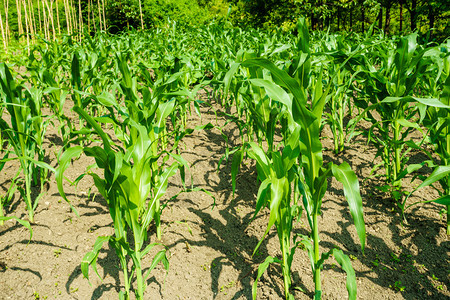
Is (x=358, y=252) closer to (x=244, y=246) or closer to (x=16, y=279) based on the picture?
(x=244, y=246)

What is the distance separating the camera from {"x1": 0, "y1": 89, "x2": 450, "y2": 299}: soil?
1.73m

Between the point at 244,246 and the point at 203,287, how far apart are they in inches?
15.9

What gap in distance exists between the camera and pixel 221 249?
2.00 m

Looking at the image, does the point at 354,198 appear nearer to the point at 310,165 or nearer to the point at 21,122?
the point at 310,165

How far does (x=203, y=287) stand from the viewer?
5.80 ft

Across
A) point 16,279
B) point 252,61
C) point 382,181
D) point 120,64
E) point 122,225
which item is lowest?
point 16,279

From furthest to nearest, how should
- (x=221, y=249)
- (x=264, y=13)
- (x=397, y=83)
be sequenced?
(x=264, y=13) → (x=397, y=83) → (x=221, y=249)

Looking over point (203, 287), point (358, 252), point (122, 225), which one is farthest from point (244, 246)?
point (122, 225)

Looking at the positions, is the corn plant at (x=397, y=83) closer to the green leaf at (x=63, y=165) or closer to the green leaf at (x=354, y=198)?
the green leaf at (x=354, y=198)

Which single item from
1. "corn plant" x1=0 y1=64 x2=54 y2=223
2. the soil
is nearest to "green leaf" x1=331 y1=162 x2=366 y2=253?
the soil

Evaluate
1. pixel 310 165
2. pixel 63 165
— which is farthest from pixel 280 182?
pixel 63 165

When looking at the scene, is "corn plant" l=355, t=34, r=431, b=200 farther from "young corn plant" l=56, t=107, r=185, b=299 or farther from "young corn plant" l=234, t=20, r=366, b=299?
"young corn plant" l=56, t=107, r=185, b=299

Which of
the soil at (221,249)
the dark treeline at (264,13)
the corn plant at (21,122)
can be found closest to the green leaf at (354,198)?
the soil at (221,249)

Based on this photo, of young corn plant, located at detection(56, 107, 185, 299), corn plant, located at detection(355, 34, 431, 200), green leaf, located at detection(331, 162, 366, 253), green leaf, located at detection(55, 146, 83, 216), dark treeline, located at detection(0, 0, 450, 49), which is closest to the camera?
green leaf, located at detection(331, 162, 366, 253)
